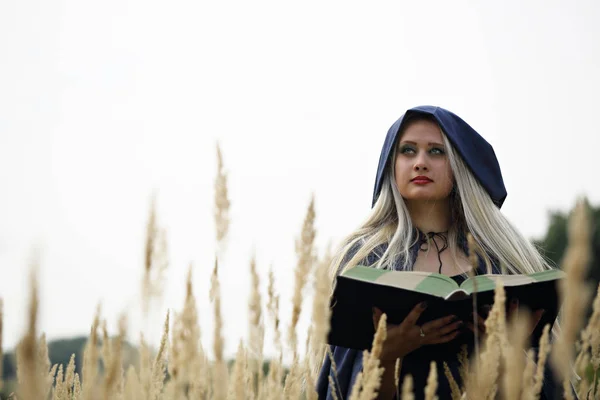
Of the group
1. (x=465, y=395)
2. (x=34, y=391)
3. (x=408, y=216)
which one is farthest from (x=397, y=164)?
(x=34, y=391)

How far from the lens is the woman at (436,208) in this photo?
300cm

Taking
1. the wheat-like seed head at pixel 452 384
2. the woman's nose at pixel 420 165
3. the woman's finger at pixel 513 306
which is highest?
the woman's nose at pixel 420 165

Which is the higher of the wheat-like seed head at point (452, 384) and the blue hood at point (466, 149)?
the blue hood at point (466, 149)

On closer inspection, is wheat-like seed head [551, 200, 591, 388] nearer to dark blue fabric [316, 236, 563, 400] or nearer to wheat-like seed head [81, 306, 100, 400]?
wheat-like seed head [81, 306, 100, 400]

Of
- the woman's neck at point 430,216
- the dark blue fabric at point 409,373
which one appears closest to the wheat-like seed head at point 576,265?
the dark blue fabric at point 409,373

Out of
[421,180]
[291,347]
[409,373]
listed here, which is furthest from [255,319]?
[421,180]

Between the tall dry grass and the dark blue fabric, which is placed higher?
the tall dry grass

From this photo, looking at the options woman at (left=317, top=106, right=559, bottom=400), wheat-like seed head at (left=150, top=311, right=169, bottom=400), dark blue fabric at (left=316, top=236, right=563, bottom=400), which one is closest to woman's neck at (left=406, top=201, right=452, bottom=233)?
woman at (left=317, top=106, right=559, bottom=400)

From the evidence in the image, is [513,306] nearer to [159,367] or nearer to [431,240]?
[159,367]

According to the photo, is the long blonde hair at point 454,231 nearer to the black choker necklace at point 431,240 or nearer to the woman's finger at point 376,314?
the black choker necklace at point 431,240

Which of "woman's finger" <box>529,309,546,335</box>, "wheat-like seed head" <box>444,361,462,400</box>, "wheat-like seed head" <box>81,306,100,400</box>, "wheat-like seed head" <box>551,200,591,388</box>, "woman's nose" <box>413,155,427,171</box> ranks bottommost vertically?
"wheat-like seed head" <box>444,361,462,400</box>

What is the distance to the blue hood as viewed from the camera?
3.18 meters

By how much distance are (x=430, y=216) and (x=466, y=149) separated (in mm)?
382

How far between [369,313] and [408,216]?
1487mm
